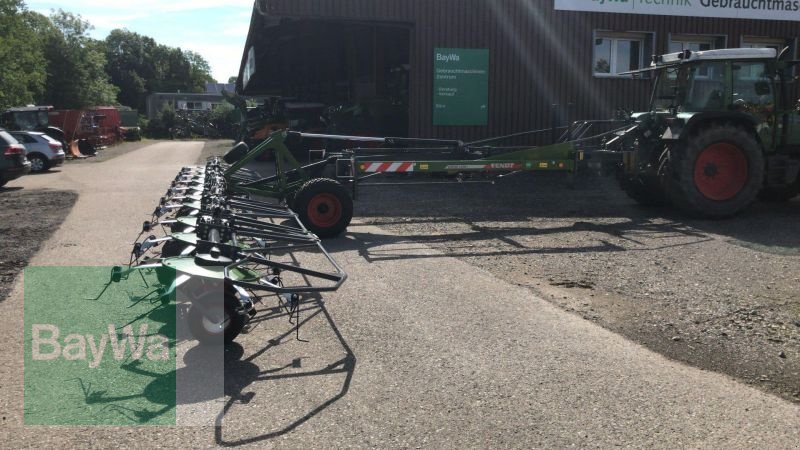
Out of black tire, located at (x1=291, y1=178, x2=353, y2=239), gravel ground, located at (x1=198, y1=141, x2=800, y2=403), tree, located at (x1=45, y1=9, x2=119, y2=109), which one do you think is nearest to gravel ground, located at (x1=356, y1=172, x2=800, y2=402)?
gravel ground, located at (x1=198, y1=141, x2=800, y2=403)

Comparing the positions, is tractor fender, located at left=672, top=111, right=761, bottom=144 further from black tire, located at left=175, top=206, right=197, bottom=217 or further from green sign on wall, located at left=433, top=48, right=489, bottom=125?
green sign on wall, located at left=433, top=48, right=489, bottom=125

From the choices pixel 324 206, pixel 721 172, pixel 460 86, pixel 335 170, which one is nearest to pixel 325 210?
pixel 324 206

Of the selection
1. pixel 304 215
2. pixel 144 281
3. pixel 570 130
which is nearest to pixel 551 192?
pixel 570 130

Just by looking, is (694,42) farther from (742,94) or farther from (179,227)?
(179,227)

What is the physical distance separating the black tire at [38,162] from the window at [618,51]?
17715 millimetres

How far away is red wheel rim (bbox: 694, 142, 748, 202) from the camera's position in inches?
417

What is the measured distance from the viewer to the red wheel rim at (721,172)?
10602 mm

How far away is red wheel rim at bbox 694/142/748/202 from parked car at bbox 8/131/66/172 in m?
20.3

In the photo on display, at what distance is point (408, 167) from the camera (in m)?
10.2

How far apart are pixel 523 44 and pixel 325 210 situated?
10.3 metres

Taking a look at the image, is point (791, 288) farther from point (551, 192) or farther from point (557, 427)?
point (551, 192)

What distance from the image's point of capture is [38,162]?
73.6ft

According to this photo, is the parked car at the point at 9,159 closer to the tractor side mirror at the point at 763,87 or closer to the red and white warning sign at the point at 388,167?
the red and white warning sign at the point at 388,167

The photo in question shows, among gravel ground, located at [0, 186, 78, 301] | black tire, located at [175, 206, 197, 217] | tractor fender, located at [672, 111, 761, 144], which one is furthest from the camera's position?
tractor fender, located at [672, 111, 761, 144]
